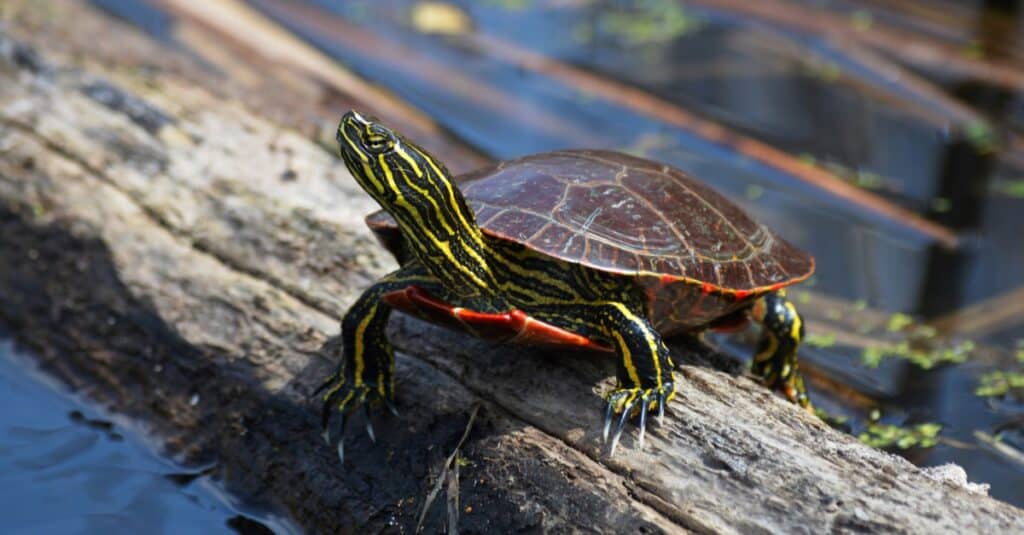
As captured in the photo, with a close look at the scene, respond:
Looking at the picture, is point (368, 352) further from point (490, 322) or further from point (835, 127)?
point (835, 127)

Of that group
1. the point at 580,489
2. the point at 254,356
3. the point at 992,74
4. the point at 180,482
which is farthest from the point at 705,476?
the point at 992,74

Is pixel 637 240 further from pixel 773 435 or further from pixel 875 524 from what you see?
pixel 875 524

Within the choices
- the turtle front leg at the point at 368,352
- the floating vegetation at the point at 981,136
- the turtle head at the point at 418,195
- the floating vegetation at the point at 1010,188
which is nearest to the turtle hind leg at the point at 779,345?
the turtle head at the point at 418,195

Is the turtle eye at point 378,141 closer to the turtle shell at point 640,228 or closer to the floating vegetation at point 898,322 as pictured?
the turtle shell at point 640,228

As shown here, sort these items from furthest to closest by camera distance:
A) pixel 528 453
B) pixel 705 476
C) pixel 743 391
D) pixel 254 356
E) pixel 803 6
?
1. pixel 803 6
2. pixel 254 356
3. pixel 743 391
4. pixel 528 453
5. pixel 705 476

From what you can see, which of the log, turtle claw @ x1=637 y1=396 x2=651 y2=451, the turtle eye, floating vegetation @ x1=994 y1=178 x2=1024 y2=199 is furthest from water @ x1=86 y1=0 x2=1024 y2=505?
the turtle eye
